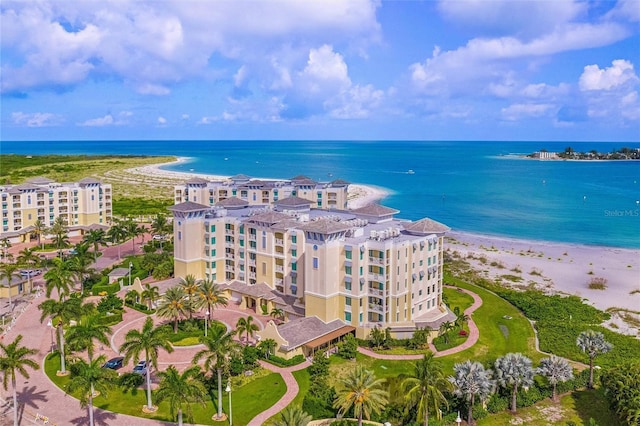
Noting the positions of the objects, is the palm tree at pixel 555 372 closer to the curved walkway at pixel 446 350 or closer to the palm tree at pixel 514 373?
the palm tree at pixel 514 373

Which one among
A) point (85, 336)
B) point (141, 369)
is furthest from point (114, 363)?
point (85, 336)

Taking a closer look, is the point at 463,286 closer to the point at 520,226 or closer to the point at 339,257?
the point at 339,257

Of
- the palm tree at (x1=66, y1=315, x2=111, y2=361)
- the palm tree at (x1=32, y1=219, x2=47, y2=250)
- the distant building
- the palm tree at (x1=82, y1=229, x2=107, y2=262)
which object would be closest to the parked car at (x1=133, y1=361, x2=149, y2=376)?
the palm tree at (x1=66, y1=315, x2=111, y2=361)

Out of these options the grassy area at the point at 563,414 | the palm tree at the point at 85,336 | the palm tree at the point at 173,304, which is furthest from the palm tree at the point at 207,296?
the grassy area at the point at 563,414

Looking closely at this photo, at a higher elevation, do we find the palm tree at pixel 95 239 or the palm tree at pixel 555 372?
the palm tree at pixel 95 239

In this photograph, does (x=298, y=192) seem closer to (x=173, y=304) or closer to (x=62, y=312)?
(x=173, y=304)

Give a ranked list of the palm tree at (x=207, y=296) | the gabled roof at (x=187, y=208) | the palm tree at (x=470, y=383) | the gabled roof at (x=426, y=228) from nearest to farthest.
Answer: the palm tree at (x=470, y=383) → the palm tree at (x=207, y=296) → the gabled roof at (x=426, y=228) → the gabled roof at (x=187, y=208)
